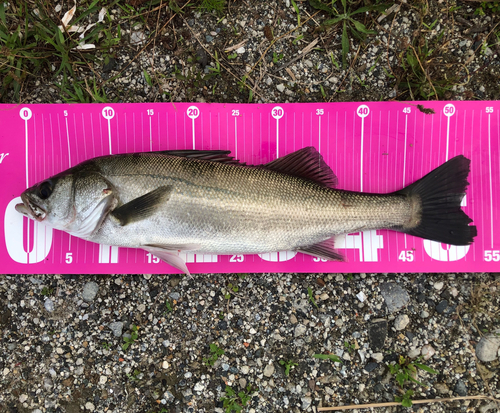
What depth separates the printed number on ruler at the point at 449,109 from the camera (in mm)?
2908

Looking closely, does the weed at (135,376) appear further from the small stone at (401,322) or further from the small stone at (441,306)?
the small stone at (441,306)

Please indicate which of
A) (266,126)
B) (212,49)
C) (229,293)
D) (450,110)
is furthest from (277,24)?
(229,293)

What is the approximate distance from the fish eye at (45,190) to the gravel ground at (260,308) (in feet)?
2.79

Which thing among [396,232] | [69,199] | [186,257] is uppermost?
[69,199]

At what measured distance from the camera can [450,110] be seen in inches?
114

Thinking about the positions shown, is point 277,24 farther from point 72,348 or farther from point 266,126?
point 72,348

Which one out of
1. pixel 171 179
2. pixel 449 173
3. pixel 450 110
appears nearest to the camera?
pixel 171 179

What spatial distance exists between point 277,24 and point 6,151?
2.69 meters

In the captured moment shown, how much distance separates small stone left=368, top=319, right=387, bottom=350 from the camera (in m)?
2.90

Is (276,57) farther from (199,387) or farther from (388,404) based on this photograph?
(388,404)

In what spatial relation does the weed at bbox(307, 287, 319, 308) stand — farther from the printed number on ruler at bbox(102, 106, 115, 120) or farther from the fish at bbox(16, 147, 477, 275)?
Result: the printed number on ruler at bbox(102, 106, 115, 120)

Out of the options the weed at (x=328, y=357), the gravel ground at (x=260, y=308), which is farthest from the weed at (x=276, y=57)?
the weed at (x=328, y=357)

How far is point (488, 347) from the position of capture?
2877 mm

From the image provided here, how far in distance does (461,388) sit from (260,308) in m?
1.86
